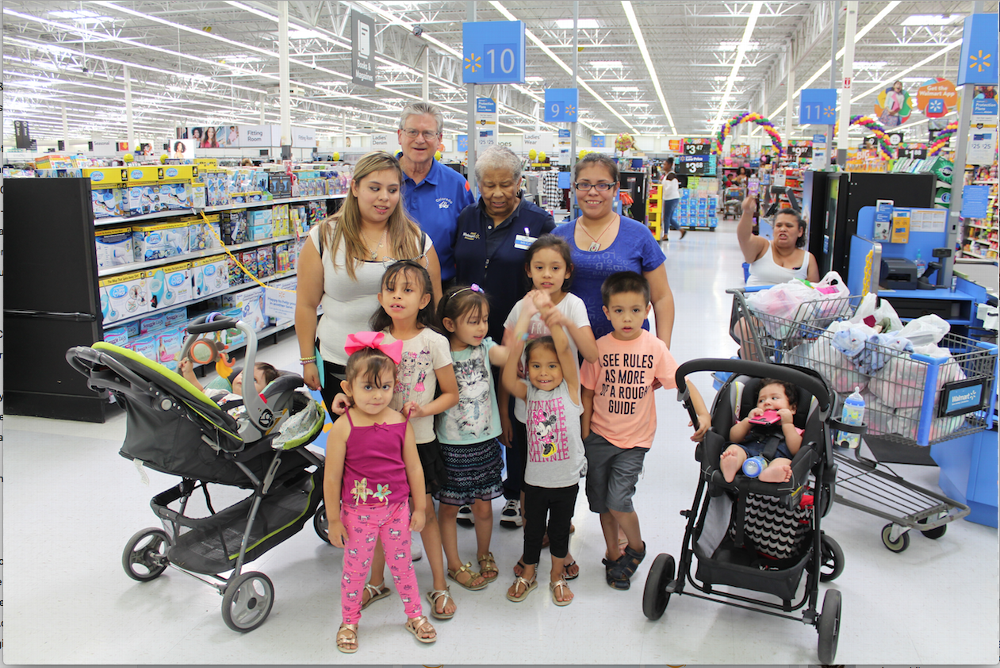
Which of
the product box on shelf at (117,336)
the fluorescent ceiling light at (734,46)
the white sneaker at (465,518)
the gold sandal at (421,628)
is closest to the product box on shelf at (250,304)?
the product box on shelf at (117,336)

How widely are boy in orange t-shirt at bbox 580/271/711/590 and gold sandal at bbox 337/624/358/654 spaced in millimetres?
975

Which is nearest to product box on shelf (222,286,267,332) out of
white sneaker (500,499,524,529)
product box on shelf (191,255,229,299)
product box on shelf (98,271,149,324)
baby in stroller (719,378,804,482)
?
product box on shelf (191,255,229,299)

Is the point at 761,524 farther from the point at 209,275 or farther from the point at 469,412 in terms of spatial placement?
the point at 209,275

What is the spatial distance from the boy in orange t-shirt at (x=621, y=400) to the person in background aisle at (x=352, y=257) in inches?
31.0

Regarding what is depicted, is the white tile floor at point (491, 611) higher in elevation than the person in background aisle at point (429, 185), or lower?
lower

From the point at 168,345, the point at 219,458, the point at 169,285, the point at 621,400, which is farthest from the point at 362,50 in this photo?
the point at 621,400

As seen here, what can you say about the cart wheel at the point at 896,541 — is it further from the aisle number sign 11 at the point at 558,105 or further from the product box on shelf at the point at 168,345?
the aisle number sign 11 at the point at 558,105

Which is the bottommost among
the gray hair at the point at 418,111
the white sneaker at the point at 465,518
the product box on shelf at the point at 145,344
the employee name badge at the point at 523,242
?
the white sneaker at the point at 465,518

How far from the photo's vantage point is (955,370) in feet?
8.62

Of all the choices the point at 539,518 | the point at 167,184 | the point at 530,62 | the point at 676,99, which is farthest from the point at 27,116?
the point at 539,518

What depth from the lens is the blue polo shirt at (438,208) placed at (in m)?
2.88

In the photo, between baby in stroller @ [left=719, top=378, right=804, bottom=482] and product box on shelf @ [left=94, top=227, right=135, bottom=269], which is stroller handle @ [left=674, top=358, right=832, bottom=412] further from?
product box on shelf @ [left=94, top=227, right=135, bottom=269]

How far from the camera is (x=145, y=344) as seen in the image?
16.0ft

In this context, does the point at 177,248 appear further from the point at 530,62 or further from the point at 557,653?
the point at 530,62
